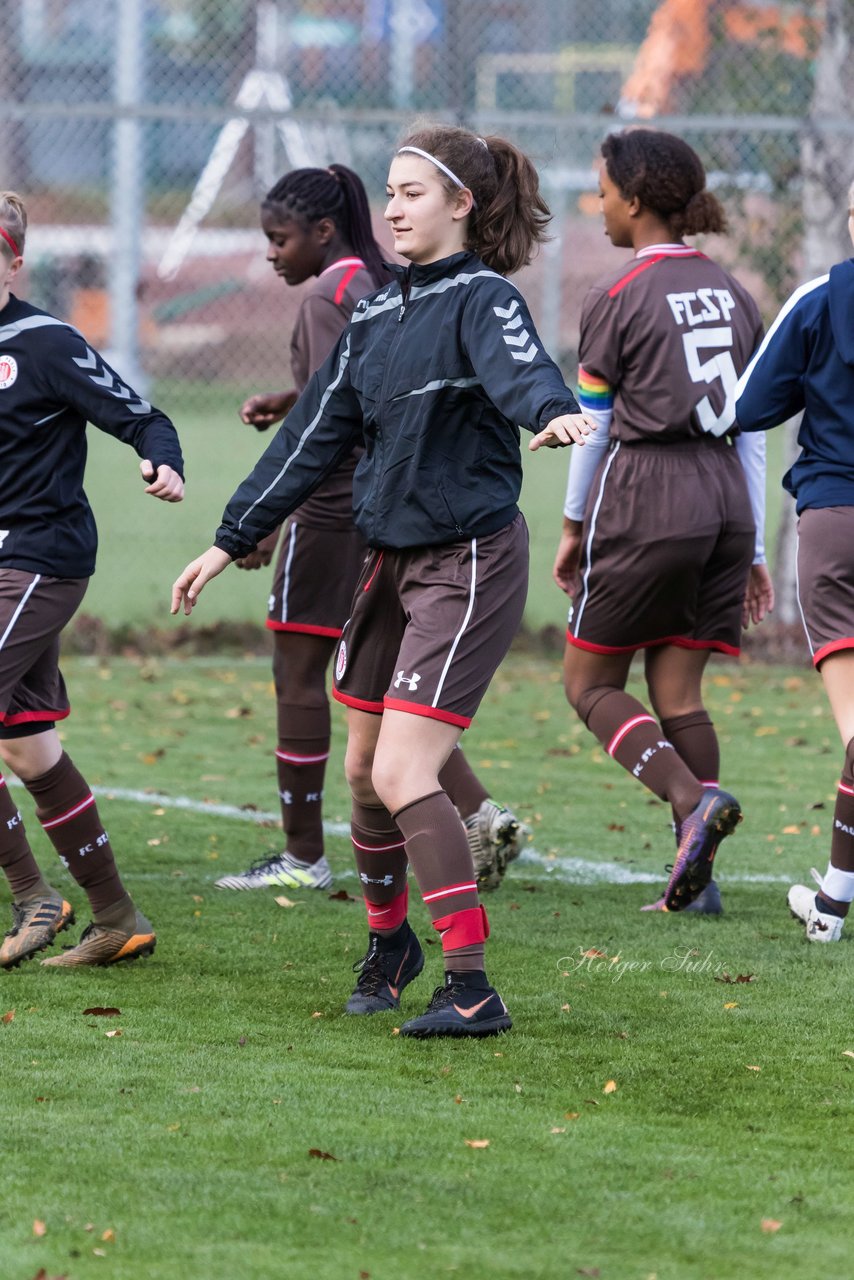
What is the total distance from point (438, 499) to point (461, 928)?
97cm

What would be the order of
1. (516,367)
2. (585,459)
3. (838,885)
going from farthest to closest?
(585,459) → (838,885) → (516,367)

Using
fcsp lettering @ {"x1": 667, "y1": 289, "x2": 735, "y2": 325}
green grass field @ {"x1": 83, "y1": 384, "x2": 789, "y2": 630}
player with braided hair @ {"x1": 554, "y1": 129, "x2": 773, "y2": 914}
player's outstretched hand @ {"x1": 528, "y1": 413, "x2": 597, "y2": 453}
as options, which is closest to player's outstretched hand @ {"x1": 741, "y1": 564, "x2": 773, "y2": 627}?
player with braided hair @ {"x1": 554, "y1": 129, "x2": 773, "y2": 914}

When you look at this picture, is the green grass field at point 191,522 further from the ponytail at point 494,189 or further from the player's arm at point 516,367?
the player's arm at point 516,367

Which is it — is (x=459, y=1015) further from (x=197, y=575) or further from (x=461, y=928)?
(x=197, y=575)

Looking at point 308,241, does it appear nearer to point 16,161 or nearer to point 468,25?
point 468,25

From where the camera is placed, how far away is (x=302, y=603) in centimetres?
Answer: 593

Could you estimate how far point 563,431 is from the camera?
3658 millimetres

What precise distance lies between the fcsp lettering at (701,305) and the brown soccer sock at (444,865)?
2.04 m

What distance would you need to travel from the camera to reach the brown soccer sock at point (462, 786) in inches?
235

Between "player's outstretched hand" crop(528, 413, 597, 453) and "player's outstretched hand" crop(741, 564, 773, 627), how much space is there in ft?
7.71

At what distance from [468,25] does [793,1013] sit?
8598 mm

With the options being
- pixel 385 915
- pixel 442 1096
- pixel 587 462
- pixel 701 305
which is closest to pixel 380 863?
pixel 385 915

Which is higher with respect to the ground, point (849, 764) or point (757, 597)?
point (757, 597)

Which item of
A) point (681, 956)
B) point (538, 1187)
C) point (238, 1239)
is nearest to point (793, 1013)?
point (681, 956)
